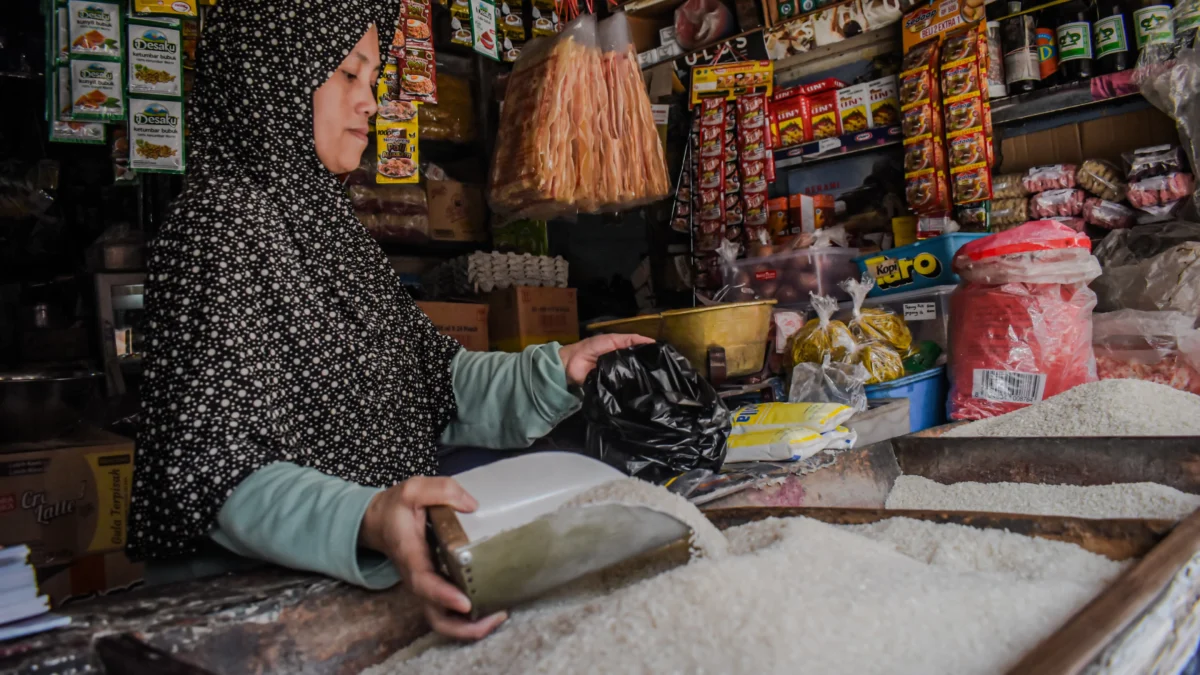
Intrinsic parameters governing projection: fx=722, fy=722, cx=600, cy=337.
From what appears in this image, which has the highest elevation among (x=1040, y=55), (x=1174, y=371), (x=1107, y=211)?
(x=1040, y=55)

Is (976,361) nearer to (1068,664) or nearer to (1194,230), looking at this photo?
(1194,230)

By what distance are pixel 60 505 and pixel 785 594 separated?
2531 millimetres

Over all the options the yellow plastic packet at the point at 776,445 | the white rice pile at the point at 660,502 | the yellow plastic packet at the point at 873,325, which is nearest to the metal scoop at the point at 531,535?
the white rice pile at the point at 660,502

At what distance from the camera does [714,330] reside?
2148mm

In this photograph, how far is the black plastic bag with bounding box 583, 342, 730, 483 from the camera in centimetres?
156

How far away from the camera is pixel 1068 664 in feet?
1.70

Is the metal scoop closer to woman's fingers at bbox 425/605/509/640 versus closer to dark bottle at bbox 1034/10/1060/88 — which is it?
woman's fingers at bbox 425/605/509/640

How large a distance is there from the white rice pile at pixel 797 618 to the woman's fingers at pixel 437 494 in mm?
148

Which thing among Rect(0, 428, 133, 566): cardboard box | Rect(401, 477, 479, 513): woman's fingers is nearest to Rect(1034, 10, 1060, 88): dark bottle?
Rect(401, 477, 479, 513): woman's fingers

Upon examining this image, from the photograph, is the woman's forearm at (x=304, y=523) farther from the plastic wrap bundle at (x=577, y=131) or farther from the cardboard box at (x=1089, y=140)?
the cardboard box at (x=1089, y=140)

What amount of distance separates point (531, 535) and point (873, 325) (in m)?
1.98

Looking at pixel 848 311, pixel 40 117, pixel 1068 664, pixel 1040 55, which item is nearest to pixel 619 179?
pixel 848 311

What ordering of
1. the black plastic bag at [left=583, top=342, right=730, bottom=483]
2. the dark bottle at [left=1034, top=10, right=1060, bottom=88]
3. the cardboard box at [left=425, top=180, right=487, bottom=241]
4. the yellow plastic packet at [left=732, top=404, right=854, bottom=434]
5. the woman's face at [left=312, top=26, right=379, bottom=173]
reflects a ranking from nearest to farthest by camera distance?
the woman's face at [left=312, top=26, right=379, bottom=173] → the black plastic bag at [left=583, top=342, right=730, bottom=483] → the yellow plastic packet at [left=732, top=404, right=854, bottom=434] → the dark bottle at [left=1034, top=10, right=1060, bottom=88] → the cardboard box at [left=425, top=180, right=487, bottom=241]

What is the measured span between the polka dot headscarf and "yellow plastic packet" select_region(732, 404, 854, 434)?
813 millimetres
